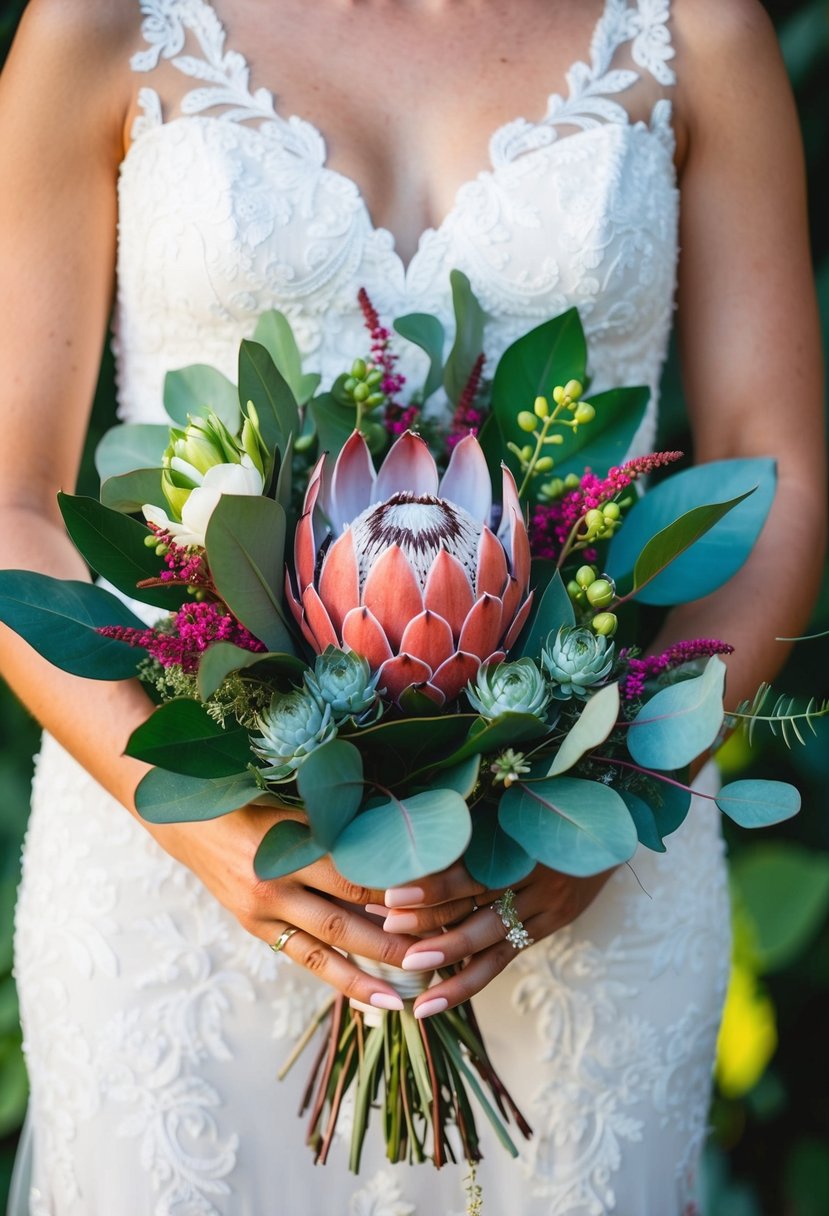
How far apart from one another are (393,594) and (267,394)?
0.78ft

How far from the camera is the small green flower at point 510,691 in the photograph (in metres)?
0.74

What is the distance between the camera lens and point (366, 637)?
29.5 inches

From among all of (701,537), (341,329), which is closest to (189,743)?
(701,537)

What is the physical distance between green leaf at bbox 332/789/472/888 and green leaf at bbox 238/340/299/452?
0.98 ft

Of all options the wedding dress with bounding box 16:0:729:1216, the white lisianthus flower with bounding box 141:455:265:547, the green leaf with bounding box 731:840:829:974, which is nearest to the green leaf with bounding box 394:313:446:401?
the wedding dress with bounding box 16:0:729:1216

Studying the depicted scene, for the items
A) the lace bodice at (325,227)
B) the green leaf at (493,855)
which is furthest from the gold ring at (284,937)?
the lace bodice at (325,227)

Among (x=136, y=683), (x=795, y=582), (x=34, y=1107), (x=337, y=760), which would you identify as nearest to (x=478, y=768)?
(x=337, y=760)

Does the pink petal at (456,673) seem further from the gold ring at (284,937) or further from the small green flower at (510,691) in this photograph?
the gold ring at (284,937)

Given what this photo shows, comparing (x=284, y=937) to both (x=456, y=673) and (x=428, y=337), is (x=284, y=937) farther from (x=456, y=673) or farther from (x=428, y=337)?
(x=428, y=337)

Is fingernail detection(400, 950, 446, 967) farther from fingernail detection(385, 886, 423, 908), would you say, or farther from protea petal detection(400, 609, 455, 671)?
protea petal detection(400, 609, 455, 671)

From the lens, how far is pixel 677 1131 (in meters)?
1.21

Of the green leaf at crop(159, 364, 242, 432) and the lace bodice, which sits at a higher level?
the lace bodice

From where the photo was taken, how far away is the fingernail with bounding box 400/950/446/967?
89 centimetres

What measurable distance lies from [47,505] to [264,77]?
0.50 meters
